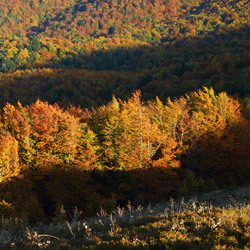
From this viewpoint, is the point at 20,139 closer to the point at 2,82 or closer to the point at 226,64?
the point at 226,64

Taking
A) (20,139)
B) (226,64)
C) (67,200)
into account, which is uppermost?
(226,64)

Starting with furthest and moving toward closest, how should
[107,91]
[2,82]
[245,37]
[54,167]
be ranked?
[245,37]
[2,82]
[107,91]
[54,167]

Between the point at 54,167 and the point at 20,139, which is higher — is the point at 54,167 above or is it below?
below

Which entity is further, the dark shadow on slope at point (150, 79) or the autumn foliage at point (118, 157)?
the dark shadow on slope at point (150, 79)

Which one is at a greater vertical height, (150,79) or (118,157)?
(150,79)

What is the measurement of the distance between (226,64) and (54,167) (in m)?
101

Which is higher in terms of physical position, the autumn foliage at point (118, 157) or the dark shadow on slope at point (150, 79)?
the dark shadow on slope at point (150, 79)

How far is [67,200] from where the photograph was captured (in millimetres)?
24969

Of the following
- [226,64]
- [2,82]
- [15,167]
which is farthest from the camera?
[2,82]

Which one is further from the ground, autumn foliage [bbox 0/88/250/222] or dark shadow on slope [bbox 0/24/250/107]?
dark shadow on slope [bbox 0/24/250/107]

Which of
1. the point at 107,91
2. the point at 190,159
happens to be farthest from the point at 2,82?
the point at 190,159

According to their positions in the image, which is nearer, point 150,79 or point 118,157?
point 118,157

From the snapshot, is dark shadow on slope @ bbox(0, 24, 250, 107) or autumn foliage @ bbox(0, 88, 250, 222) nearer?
autumn foliage @ bbox(0, 88, 250, 222)

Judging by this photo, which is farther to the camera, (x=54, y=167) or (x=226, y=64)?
(x=226, y=64)
